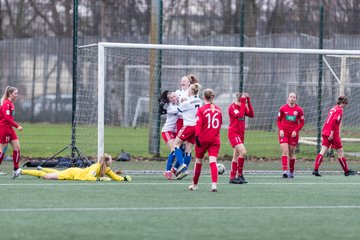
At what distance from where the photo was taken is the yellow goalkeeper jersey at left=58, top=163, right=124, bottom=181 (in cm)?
1675

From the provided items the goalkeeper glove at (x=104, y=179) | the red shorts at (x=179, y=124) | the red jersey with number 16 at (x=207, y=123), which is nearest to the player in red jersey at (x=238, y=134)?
the red shorts at (x=179, y=124)

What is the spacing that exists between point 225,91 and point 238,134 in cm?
779

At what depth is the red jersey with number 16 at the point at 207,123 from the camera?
1508cm

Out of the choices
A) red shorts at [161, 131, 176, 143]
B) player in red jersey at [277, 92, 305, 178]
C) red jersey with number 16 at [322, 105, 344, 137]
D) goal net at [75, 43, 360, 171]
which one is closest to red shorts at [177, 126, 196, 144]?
red shorts at [161, 131, 176, 143]

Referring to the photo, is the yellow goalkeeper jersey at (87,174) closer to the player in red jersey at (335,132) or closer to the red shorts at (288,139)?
the red shorts at (288,139)

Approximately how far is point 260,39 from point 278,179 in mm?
8575

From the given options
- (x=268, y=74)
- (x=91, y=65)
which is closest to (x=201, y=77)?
(x=268, y=74)

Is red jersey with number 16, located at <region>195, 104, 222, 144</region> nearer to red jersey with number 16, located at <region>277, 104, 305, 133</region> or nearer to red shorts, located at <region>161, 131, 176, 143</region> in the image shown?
red shorts, located at <region>161, 131, 176, 143</region>

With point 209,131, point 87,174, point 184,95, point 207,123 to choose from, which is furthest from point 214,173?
point 184,95

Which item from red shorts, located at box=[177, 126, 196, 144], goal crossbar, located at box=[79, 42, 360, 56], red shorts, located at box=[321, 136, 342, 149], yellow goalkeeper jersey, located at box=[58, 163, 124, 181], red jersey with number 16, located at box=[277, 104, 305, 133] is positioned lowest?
yellow goalkeeper jersey, located at box=[58, 163, 124, 181]

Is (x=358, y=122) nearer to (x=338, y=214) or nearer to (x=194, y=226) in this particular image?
(x=338, y=214)

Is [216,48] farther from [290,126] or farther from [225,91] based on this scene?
[225,91]

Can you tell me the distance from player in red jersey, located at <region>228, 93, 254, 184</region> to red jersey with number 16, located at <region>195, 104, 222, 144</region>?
2009 mm

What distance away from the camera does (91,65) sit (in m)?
21.6
